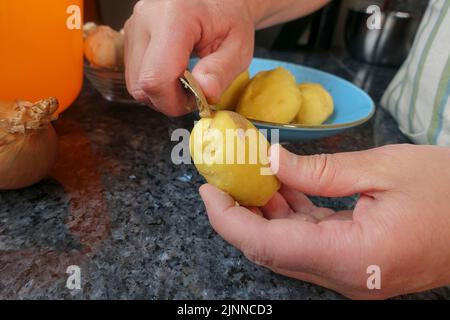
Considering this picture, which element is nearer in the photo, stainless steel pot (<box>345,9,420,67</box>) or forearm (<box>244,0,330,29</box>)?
forearm (<box>244,0,330,29</box>)

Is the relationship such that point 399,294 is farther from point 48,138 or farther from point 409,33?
point 409,33

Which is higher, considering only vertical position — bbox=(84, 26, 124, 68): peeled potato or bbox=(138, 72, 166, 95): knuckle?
bbox=(138, 72, 166, 95): knuckle

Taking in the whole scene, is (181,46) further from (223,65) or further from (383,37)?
(383,37)

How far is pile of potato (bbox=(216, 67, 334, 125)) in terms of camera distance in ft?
1.95

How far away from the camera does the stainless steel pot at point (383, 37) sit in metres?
1.06

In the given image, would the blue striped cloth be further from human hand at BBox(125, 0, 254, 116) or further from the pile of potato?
human hand at BBox(125, 0, 254, 116)

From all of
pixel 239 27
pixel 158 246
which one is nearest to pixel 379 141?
pixel 239 27

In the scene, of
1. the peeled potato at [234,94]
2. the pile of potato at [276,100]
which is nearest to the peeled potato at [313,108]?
the pile of potato at [276,100]

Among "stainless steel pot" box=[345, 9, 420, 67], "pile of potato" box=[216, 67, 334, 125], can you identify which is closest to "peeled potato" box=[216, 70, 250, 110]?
"pile of potato" box=[216, 67, 334, 125]

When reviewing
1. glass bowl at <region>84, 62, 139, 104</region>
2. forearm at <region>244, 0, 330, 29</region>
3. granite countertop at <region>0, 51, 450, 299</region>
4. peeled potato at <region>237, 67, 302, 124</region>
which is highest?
forearm at <region>244, 0, 330, 29</region>

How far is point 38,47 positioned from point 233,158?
319 millimetres

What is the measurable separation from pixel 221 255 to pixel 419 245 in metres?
0.21

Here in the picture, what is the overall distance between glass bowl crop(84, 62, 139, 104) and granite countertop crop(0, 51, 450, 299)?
88mm

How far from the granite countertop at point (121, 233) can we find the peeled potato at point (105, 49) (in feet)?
0.38
